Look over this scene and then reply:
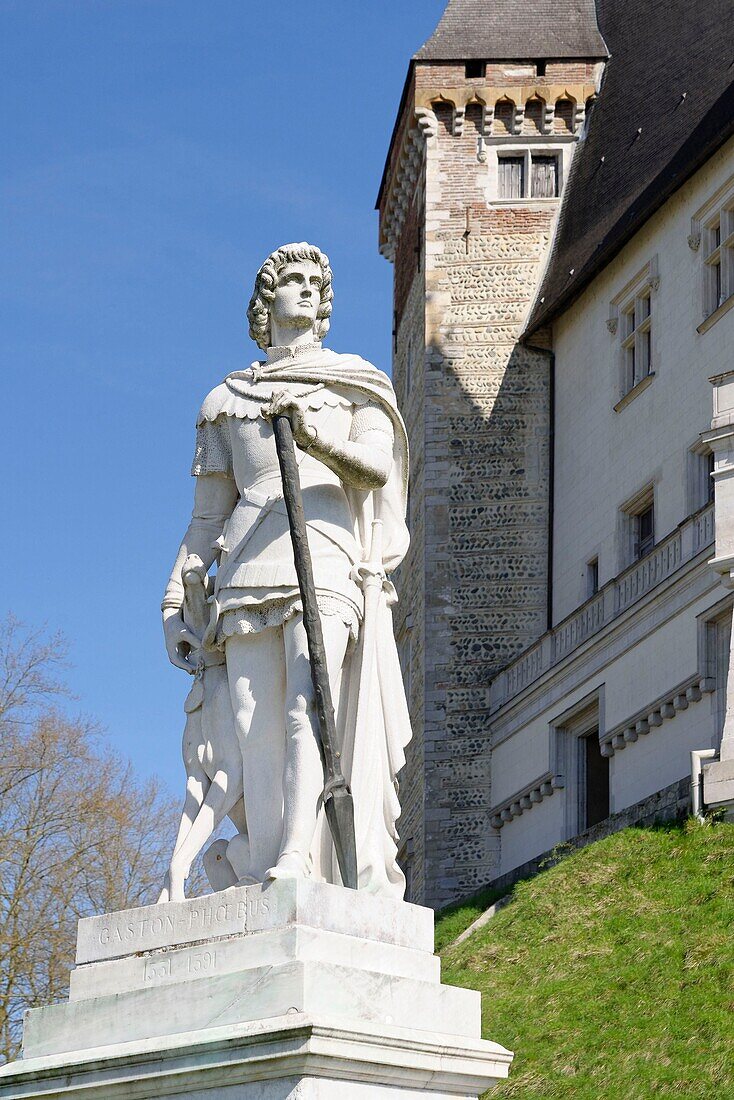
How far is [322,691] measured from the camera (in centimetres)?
759

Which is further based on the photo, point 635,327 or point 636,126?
point 636,126

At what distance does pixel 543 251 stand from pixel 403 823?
11.1 meters

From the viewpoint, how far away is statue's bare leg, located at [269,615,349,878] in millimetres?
7488

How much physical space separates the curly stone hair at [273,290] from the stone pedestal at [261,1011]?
7.84 feet

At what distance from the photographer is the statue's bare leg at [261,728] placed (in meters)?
7.77

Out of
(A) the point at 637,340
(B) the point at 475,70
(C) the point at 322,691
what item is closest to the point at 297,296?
(C) the point at 322,691

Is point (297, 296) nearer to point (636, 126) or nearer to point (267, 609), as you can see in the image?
point (267, 609)

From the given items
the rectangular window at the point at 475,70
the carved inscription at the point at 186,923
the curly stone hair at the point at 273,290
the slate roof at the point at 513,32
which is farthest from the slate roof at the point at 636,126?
the carved inscription at the point at 186,923

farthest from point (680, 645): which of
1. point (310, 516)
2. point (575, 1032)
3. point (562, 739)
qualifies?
point (310, 516)

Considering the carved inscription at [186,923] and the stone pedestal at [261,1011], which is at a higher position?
the carved inscription at [186,923]

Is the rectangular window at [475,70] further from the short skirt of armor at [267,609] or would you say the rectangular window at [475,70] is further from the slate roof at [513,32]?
the short skirt of armor at [267,609]

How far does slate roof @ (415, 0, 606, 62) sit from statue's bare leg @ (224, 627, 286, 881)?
114 feet

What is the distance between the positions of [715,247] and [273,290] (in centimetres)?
2512

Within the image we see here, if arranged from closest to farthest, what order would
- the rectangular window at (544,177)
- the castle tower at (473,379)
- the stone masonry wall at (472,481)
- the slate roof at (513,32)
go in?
the stone masonry wall at (472,481) → the castle tower at (473,379) → the rectangular window at (544,177) → the slate roof at (513,32)
